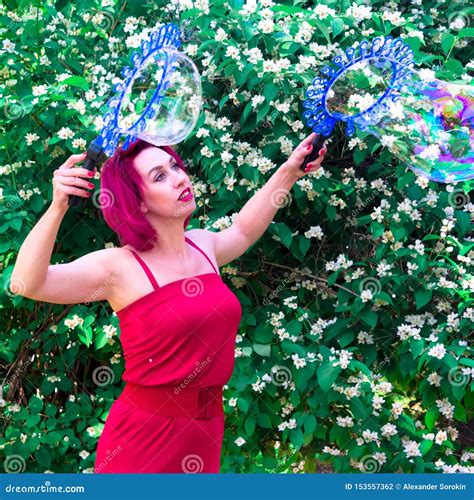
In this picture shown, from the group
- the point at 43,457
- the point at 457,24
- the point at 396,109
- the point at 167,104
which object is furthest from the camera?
the point at 457,24

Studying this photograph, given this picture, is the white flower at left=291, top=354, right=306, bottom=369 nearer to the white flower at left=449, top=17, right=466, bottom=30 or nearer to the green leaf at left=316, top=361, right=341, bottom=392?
the green leaf at left=316, top=361, right=341, bottom=392

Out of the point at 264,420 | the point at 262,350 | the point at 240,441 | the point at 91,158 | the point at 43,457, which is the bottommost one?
the point at 43,457

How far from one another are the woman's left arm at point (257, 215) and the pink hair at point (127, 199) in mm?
386

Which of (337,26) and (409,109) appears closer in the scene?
(409,109)

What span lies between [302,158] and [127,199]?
2.01ft

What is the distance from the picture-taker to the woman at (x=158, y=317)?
2.82 m

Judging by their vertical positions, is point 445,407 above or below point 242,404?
below

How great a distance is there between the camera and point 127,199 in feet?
9.46

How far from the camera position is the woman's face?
2.89 meters

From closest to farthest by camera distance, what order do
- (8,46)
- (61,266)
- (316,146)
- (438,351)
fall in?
(61,266), (316,146), (438,351), (8,46)

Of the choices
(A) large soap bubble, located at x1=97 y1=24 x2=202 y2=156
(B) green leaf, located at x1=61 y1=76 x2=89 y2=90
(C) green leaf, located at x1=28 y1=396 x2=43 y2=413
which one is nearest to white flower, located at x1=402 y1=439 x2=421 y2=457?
(C) green leaf, located at x1=28 y1=396 x2=43 y2=413

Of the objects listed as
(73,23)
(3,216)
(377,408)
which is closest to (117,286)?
(3,216)

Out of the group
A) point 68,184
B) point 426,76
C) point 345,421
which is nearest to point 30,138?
point 68,184

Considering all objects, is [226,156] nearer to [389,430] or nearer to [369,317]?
[369,317]
